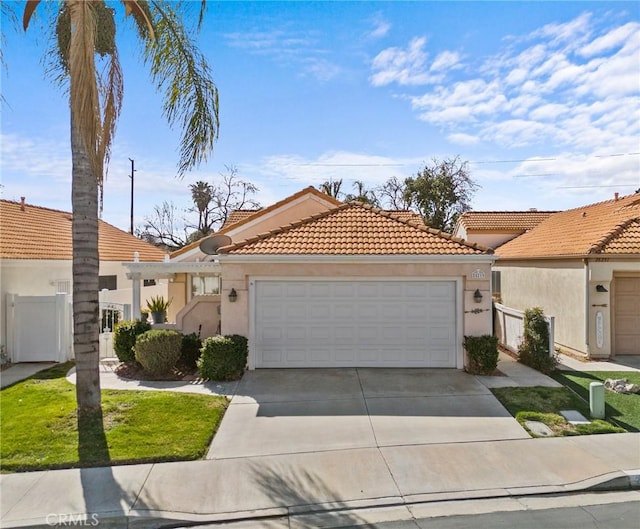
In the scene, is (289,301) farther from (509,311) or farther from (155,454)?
(509,311)

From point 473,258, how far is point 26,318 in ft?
39.9

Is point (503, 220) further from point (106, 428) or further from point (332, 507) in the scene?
point (106, 428)

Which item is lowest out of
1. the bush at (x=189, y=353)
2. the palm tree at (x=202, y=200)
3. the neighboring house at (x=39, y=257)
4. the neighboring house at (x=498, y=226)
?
the bush at (x=189, y=353)

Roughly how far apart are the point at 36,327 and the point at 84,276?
6035 millimetres

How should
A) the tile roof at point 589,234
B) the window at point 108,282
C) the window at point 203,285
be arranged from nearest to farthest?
1. the tile roof at point 589,234
2. the window at point 203,285
3. the window at point 108,282

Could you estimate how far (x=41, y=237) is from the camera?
15.1 m

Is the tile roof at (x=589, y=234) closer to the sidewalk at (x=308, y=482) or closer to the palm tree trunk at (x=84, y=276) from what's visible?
the sidewalk at (x=308, y=482)

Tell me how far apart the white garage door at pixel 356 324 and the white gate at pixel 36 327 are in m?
5.58

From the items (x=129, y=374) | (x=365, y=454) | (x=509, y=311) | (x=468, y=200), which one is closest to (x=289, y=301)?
(x=129, y=374)

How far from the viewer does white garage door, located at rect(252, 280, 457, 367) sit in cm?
1056

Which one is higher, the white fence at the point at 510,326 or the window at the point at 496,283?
the window at the point at 496,283

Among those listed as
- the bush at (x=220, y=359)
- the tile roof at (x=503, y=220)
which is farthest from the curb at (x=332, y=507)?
the tile roof at (x=503, y=220)

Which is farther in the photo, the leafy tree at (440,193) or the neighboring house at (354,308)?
the leafy tree at (440,193)

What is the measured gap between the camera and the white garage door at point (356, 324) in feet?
34.7
